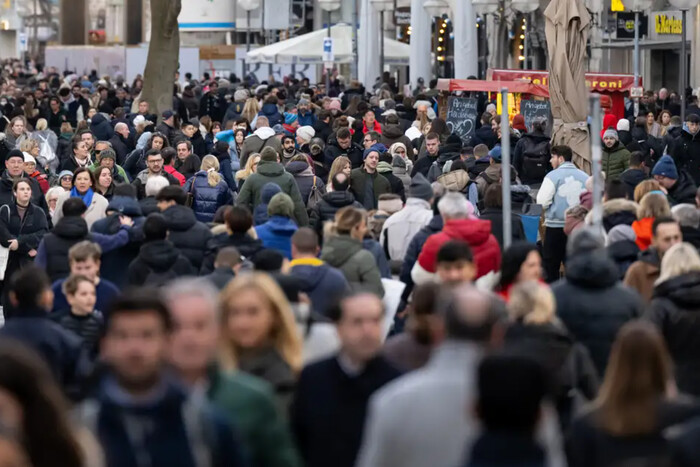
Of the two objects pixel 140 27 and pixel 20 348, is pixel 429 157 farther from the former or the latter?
pixel 140 27

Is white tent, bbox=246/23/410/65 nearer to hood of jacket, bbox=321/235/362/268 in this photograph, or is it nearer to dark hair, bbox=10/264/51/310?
hood of jacket, bbox=321/235/362/268

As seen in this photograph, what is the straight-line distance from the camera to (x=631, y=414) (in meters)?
5.89

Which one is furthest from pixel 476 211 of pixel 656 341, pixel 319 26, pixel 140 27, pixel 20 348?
pixel 140 27

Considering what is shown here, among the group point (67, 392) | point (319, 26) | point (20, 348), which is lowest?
point (67, 392)

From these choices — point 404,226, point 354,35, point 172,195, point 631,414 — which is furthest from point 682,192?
point 354,35

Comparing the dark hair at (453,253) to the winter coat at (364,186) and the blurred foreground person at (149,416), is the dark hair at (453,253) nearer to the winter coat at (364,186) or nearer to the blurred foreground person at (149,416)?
the blurred foreground person at (149,416)

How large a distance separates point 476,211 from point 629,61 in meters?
34.2

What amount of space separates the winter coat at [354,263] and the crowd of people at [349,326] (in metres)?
0.01

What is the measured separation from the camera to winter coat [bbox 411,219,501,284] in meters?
11.0

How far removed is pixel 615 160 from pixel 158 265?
26.1 ft

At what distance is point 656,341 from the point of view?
602 centimetres

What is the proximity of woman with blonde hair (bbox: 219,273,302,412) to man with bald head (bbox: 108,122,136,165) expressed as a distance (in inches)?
615

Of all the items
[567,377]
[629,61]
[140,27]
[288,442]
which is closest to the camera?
[288,442]

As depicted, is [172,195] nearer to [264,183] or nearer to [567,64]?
[264,183]
